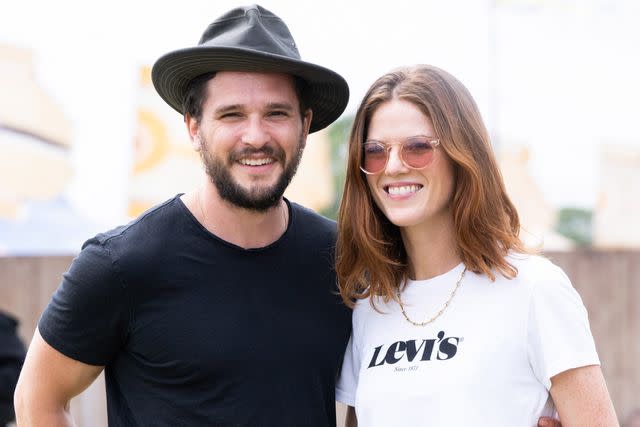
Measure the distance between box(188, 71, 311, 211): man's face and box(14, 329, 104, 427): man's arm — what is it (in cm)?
70

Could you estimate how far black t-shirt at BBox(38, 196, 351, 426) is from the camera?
2.63m

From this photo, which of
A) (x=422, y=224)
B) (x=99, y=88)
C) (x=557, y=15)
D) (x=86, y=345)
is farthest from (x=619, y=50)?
(x=86, y=345)

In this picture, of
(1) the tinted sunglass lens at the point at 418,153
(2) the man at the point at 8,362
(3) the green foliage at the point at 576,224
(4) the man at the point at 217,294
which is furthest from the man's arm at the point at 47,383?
(3) the green foliage at the point at 576,224

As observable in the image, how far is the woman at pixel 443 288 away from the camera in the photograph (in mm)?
2428

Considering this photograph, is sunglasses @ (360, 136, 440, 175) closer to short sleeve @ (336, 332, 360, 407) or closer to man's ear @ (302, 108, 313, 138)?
man's ear @ (302, 108, 313, 138)

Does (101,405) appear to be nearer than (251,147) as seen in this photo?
No

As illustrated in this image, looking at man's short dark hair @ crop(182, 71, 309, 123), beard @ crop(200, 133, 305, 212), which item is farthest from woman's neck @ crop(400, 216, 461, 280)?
man's short dark hair @ crop(182, 71, 309, 123)

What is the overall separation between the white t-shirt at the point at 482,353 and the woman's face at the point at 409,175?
22 centimetres

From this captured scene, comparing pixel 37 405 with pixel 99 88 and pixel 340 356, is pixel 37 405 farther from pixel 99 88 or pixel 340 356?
pixel 99 88

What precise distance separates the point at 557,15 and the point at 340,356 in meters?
6.85

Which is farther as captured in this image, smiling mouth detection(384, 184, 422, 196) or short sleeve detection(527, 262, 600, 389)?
smiling mouth detection(384, 184, 422, 196)

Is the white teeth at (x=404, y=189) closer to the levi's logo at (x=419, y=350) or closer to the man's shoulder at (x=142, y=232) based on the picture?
the levi's logo at (x=419, y=350)

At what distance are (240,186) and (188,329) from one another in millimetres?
455

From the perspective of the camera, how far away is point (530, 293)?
8.10 feet
